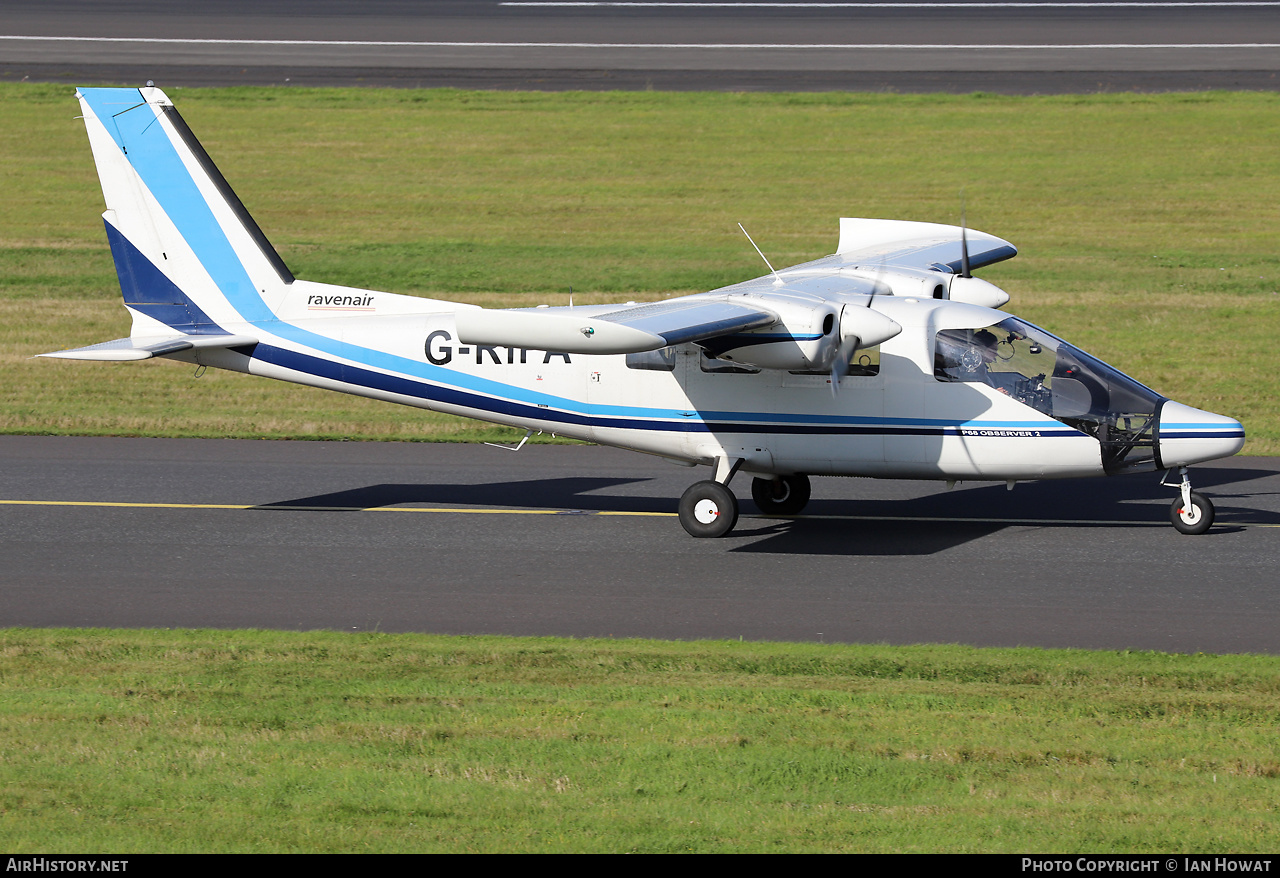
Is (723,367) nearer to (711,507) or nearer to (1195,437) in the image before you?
(711,507)

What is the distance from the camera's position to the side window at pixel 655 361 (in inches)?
619

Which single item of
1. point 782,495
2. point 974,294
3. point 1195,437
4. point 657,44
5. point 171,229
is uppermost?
point 657,44

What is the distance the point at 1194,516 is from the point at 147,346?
37.6ft

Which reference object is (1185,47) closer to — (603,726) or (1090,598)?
(1090,598)

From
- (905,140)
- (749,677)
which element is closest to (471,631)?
(749,677)

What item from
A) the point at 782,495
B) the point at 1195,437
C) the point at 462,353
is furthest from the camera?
the point at 782,495

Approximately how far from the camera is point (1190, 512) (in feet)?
50.0

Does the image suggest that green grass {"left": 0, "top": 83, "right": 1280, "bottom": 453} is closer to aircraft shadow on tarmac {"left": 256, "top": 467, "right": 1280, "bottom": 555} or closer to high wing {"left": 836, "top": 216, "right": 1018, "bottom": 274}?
aircraft shadow on tarmac {"left": 256, "top": 467, "right": 1280, "bottom": 555}

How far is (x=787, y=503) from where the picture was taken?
16.7m

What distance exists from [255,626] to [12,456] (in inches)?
337

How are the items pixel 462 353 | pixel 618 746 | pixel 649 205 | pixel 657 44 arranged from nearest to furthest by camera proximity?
1. pixel 618 746
2. pixel 462 353
3. pixel 649 205
4. pixel 657 44

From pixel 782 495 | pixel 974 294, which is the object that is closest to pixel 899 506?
pixel 782 495

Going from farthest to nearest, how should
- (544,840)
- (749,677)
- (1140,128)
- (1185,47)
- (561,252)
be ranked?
(1185,47), (1140,128), (561,252), (749,677), (544,840)

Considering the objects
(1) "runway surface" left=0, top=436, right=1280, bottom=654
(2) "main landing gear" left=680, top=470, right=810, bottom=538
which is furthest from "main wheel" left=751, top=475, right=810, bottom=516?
(2) "main landing gear" left=680, top=470, right=810, bottom=538
